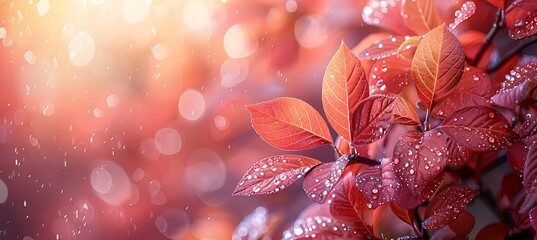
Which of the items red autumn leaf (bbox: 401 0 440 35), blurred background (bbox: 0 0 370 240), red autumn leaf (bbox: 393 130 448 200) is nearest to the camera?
red autumn leaf (bbox: 393 130 448 200)

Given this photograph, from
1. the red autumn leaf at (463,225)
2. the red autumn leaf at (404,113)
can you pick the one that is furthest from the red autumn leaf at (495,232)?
the red autumn leaf at (404,113)

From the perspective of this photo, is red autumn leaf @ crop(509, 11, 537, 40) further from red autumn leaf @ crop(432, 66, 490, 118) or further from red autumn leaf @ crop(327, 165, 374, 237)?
red autumn leaf @ crop(327, 165, 374, 237)

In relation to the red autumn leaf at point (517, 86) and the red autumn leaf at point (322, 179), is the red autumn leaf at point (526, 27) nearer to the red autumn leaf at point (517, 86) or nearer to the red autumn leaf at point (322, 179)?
the red autumn leaf at point (517, 86)

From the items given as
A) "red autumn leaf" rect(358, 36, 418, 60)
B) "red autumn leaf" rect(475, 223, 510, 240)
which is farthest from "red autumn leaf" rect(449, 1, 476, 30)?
"red autumn leaf" rect(475, 223, 510, 240)

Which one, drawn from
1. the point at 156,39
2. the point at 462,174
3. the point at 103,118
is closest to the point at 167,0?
the point at 156,39

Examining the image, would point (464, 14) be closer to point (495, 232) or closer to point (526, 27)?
point (526, 27)

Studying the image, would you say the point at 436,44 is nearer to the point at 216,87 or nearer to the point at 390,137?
the point at 390,137

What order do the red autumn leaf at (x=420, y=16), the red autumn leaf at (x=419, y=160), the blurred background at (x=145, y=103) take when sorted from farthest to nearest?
the blurred background at (x=145, y=103), the red autumn leaf at (x=420, y=16), the red autumn leaf at (x=419, y=160)
